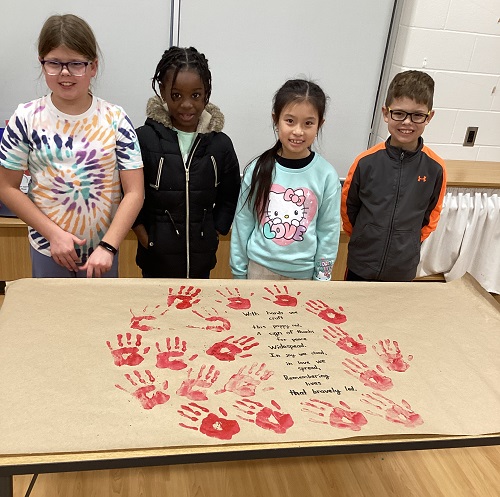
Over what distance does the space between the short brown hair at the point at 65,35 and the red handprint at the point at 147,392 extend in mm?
865

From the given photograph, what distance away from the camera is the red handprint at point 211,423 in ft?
3.20

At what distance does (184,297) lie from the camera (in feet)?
4.58

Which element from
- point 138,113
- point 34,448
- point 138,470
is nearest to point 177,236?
point 138,470

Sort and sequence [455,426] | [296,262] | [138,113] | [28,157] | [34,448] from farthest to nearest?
[138,113] → [296,262] → [28,157] → [455,426] → [34,448]

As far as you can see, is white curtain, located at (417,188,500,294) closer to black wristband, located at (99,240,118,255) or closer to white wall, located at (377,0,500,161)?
white wall, located at (377,0,500,161)

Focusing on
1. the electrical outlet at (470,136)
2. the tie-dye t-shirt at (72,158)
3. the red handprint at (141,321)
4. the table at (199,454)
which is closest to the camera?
the table at (199,454)

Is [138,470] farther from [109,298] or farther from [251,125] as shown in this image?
[251,125]

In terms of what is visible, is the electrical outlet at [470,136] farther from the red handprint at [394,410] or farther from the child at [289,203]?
the red handprint at [394,410]

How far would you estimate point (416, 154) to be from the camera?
5.84ft

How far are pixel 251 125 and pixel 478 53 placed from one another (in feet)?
3.90

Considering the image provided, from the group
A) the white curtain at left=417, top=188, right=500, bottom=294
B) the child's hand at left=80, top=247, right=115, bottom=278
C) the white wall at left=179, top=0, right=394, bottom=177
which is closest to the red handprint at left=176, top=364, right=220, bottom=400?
the child's hand at left=80, top=247, right=115, bottom=278

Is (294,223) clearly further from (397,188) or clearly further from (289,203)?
(397,188)

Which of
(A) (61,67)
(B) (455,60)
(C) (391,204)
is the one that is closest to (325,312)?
(C) (391,204)

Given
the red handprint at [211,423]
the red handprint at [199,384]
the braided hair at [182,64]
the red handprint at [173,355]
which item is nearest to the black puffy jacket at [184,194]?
the braided hair at [182,64]
